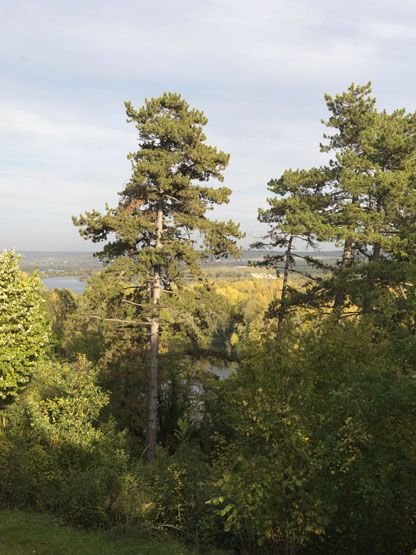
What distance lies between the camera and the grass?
10.1 meters

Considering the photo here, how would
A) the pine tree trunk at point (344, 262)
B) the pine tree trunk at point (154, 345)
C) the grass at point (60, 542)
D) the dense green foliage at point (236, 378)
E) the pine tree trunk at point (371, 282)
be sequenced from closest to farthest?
the dense green foliage at point (236, 378), the grass at point (60, 542), the pine tree trunk at point (371, 282), the pine tree trunk at point (154, 345), the pine tree trunk at point (344, 262)

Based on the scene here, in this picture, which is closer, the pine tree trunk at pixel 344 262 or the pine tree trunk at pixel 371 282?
the pine tree trunk at pixel 371 282

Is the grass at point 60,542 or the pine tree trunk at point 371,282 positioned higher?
the pine tree trunk at point 371,282

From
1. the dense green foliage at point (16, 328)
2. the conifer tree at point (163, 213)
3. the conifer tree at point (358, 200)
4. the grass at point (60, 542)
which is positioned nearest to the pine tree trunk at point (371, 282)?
the conifer tree at point (358, 200)

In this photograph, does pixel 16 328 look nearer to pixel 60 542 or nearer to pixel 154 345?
pixel 154 345

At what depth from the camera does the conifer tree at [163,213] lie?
17.8 m

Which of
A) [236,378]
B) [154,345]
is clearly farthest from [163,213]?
[236,378]

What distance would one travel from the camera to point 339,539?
1030 cm

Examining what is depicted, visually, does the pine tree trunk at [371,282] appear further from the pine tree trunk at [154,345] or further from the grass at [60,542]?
the grass at [60,542]

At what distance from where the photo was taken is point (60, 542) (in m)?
10.5

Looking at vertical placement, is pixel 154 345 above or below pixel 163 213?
below

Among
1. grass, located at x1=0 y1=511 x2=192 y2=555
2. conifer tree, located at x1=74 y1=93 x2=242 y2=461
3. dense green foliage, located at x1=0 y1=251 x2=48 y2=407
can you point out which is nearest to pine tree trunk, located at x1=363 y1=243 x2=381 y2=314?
conifer tree, located at x1=74 y1=93 x2=242 y2=461

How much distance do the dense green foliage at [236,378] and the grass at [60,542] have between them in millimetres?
165

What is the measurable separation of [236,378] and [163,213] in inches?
383
